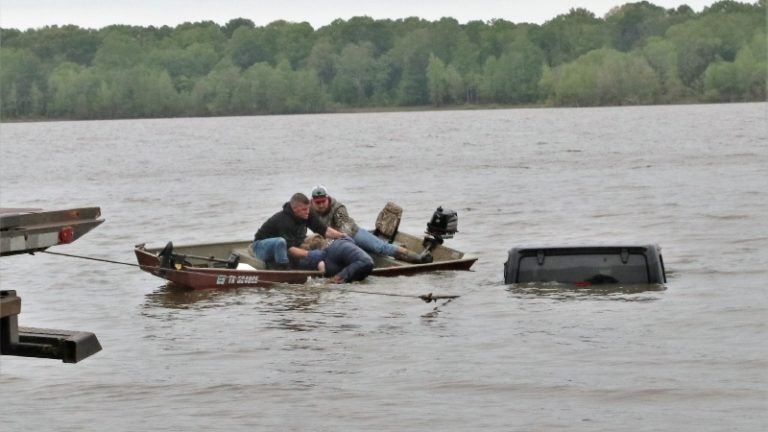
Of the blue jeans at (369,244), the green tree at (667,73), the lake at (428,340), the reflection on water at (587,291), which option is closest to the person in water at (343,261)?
the lake at (428,340)

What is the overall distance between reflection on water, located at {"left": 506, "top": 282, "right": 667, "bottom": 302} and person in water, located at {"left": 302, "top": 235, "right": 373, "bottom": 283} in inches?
81.6

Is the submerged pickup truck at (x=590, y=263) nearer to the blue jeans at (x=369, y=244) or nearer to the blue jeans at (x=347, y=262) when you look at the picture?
the blue jeans at (x=347, y=262)

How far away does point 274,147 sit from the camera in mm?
97000

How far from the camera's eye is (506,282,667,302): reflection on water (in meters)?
19.9

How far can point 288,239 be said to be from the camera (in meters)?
21.5

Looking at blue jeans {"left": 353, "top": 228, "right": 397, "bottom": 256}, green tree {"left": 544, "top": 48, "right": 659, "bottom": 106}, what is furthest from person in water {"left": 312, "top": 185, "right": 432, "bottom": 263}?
green tree {"left": 544, "top": 48, "right": 659, "bottom": 106}

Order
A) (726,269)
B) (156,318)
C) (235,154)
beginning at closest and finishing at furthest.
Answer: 1. (156,318)
2. (726,269)
3. (235,154)

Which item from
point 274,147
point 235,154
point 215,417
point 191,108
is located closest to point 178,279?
point 215,417

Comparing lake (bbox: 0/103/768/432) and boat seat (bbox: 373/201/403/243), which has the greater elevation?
boat seat (bbox: 373/201/403/243)

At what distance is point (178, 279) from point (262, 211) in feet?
68.8

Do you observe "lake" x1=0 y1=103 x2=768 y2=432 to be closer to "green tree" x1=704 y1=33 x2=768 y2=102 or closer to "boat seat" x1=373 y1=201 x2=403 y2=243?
"boat seat" x1=373 y1=201 x2=403 y2=243

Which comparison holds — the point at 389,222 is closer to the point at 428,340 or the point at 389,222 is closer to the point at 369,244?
the point at 369,244

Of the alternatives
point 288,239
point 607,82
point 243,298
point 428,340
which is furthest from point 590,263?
point 607,82

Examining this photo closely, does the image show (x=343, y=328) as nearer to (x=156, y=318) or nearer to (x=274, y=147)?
(x=156, y=318)
